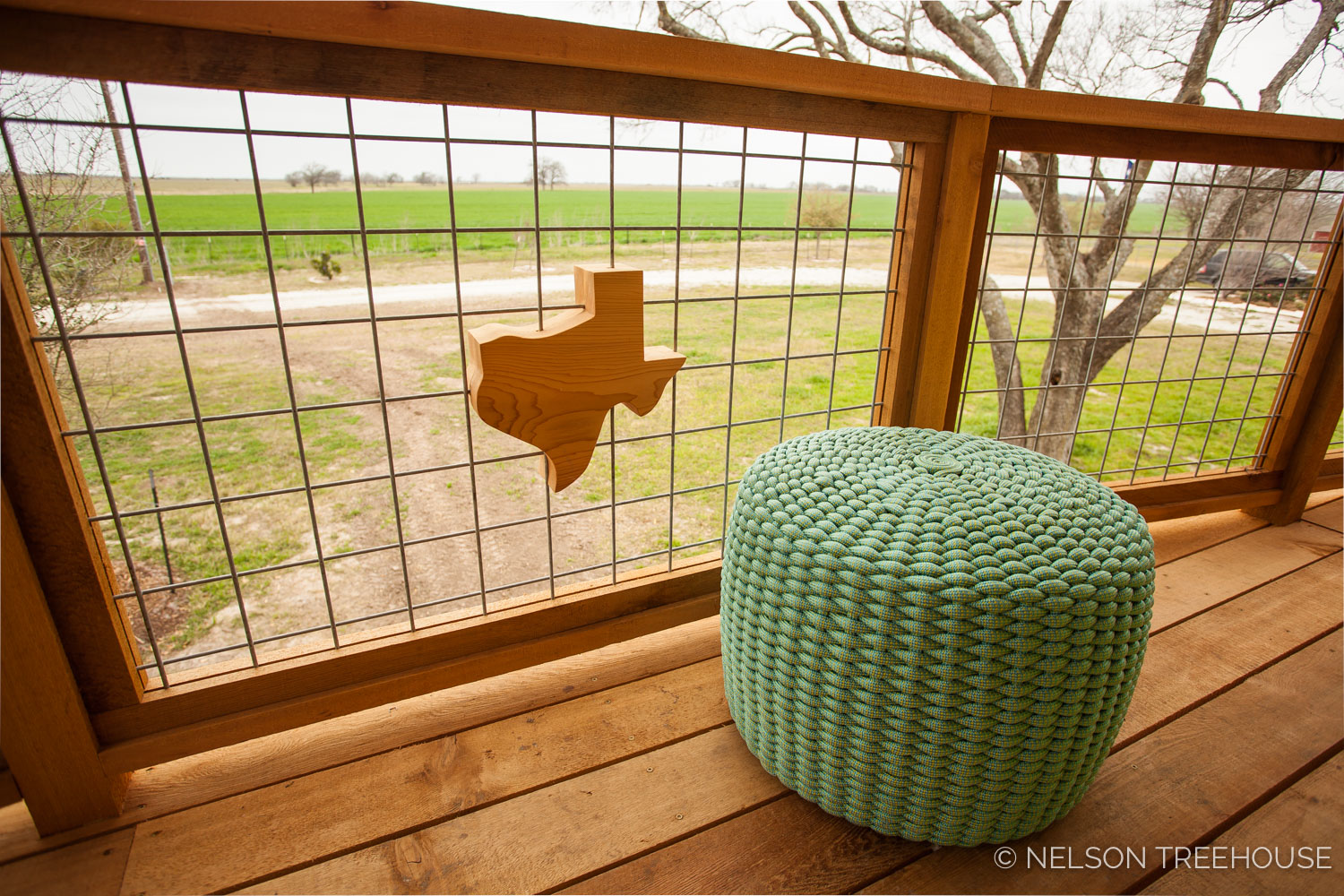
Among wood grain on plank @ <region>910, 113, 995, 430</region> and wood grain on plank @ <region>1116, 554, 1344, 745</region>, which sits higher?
wood grain on plank @ <region>910, 113, 995, 430</region>

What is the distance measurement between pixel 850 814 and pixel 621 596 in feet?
1.77

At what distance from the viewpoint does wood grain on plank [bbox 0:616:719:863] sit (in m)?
0.94

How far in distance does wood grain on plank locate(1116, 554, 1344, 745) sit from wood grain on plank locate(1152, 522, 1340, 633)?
25 mm

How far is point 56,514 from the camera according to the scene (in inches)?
32.4

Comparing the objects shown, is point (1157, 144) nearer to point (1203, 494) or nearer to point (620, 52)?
point (1203, 494)

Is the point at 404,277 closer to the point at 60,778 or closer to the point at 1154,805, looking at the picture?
the point at 60,778

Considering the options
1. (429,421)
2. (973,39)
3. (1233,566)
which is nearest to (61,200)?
(1233,566)

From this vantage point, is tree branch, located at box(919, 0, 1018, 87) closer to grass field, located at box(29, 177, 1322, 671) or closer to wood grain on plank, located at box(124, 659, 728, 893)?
grass field, located at box(29, 177, 1322, 671)

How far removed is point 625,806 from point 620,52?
1095mm

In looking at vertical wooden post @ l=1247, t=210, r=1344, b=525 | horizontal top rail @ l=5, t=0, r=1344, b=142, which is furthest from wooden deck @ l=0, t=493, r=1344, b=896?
horizontal top rail @ l=5, t=0, r=1344, b=142

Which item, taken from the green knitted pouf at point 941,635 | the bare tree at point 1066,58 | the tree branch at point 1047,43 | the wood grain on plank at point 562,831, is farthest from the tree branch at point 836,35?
the wood grain on plank at point 562,831

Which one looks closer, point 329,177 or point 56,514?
point 56,514

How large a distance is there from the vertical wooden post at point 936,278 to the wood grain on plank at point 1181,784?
703mm

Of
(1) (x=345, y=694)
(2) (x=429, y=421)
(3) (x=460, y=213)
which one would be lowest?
(2) (x=429, y=421)
